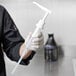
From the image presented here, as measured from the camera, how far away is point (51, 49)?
156 cm

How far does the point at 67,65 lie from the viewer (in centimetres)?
144

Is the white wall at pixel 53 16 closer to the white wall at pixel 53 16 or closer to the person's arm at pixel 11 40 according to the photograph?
the white wall at pixel 53 16

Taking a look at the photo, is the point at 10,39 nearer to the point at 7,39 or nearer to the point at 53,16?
the point at 7,39

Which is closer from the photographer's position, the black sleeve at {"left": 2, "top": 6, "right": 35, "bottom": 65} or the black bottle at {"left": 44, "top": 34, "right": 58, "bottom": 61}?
the black sleeve at {"left": 2, "top": 6, "right": 35, "bottom": 65}

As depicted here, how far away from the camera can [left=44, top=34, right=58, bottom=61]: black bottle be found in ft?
5.12

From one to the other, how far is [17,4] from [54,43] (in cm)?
38

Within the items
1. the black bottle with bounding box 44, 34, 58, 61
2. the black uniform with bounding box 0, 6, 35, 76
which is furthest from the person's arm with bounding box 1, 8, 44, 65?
the black bottle with bounding box 44, 34, 58, 61

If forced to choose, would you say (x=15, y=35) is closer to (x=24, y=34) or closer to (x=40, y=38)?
(x=40, y=38)

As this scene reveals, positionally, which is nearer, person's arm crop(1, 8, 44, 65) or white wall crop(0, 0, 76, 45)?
person's arm crop(1, 8, 44, 65)

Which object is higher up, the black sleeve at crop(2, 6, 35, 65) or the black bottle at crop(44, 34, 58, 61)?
the black sleeve at crop(2, 6, 35, 65)

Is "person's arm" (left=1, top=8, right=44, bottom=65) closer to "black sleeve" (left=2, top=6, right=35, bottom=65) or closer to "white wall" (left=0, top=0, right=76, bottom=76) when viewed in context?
"black sleeve" (left=2, top=6, right=35, bottom=65)

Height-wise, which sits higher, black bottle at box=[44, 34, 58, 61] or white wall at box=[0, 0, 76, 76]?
white wall at box=[0, 0, 76, 76]

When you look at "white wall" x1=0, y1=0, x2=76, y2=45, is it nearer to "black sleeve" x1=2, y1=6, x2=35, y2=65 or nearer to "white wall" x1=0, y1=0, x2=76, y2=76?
"white wall" x1=0, y1=0, x2=76, y2=76

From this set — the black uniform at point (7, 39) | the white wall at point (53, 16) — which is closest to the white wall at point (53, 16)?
the white wall at point (53, 16)
